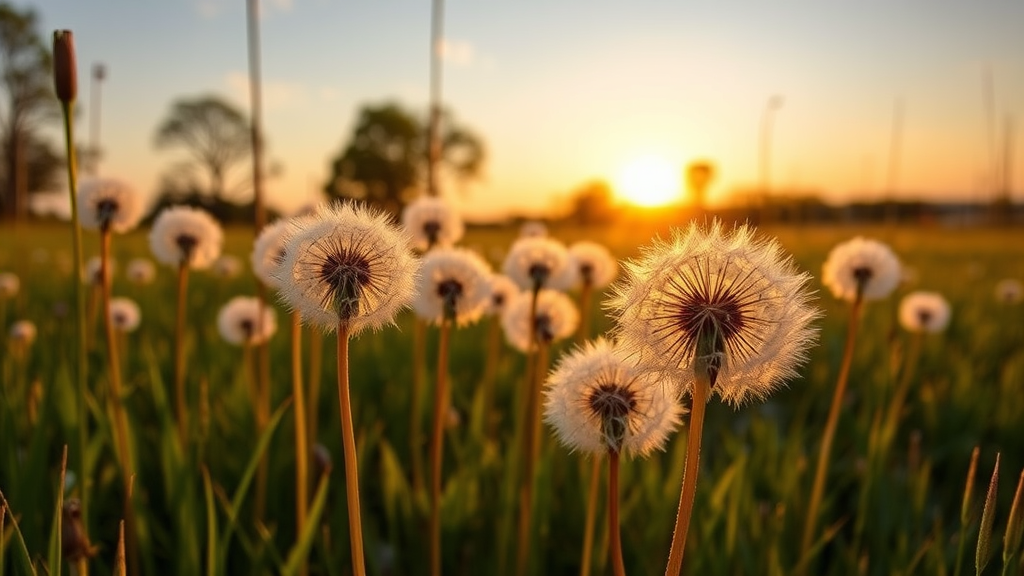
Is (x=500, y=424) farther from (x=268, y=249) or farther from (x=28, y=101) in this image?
(x=28, y=101)

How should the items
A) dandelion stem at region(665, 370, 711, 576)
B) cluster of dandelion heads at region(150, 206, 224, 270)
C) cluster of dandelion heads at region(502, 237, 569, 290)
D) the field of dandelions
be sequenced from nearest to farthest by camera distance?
dandelion stem at region(665, 370, 711, 576), the field of dandelions, cluster of dandelion heads at region(502, 237, 569, 290), cluster of dandelion heads at region(150, 206, 224, 270)

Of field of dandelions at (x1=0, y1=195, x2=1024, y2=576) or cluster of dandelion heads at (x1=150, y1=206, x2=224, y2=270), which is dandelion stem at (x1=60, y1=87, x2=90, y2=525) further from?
cluster of dandelion heads at (x1=150, y1=206, x2=224, y2=270)

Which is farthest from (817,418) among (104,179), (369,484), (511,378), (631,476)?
(104,179)

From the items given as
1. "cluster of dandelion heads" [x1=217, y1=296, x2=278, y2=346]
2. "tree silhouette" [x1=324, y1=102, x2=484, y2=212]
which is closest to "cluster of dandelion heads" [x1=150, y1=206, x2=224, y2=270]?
"cluster of dandelion heads" [x1=217, y1=296, x2=278, y2=346]

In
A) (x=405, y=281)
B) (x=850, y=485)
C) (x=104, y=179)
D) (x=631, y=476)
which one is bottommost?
(x=850, y=485)

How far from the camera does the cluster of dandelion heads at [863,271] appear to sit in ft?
6.16

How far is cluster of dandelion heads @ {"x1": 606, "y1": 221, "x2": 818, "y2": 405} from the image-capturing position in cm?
71

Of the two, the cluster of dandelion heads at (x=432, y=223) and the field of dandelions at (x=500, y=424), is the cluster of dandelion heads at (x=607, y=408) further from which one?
the cluster of dandelion heads at (x=432, y=223)

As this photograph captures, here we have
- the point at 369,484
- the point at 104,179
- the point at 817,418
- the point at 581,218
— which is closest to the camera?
the point at 104,179

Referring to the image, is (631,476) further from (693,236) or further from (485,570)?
(693,236)

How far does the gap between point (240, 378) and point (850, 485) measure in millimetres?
2179

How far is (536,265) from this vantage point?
165 cm

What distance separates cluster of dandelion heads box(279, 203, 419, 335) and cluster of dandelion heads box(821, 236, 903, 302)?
137cm

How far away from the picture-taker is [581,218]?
167ft
